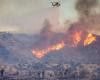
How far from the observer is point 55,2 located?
561 ft

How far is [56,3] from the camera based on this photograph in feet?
561

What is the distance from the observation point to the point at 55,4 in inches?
6737

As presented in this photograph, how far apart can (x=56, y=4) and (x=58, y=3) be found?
3.54 ft

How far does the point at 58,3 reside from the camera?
6708 inches

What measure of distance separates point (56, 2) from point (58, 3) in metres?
1.09

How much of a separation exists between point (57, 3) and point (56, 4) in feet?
2.24

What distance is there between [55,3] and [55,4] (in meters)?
0.51

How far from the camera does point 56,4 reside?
17050 cm

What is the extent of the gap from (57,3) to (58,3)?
19.0 inches

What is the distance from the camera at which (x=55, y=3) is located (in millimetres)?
171250

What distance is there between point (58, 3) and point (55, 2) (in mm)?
1660

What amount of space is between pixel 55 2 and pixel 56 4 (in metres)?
1.23

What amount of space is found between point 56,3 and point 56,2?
1.91ft

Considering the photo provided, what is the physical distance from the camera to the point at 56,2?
170 m
